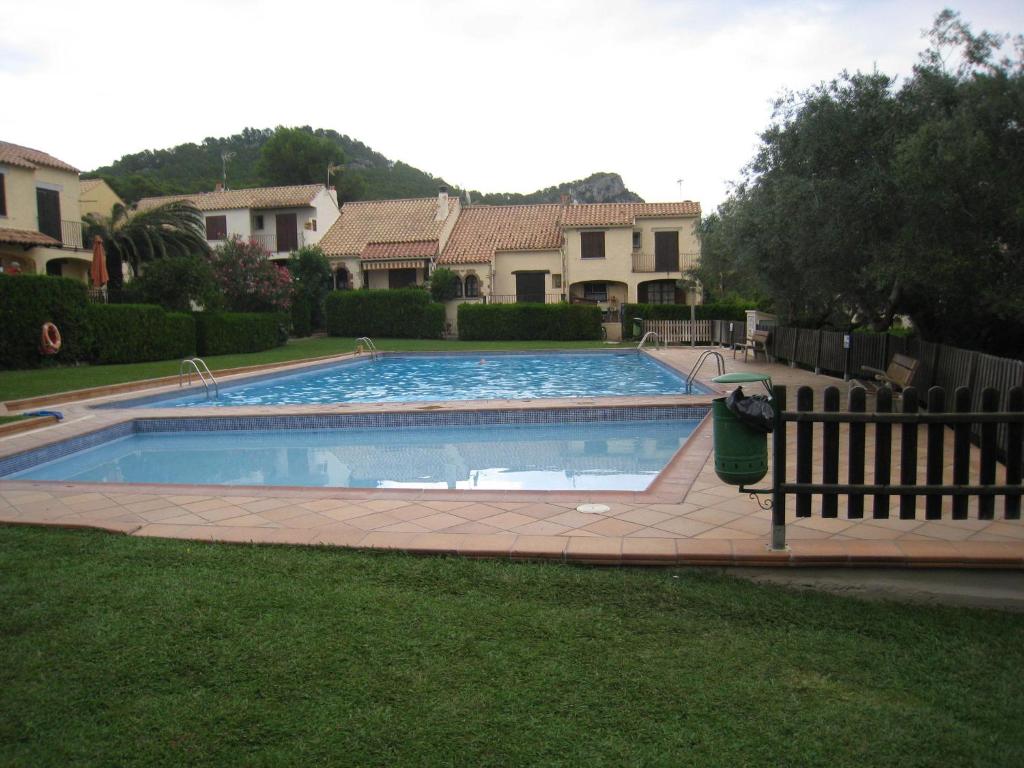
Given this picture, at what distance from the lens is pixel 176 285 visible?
69.6ft

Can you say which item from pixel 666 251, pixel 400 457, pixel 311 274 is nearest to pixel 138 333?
pixel 311 274

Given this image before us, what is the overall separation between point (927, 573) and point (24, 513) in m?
5.69

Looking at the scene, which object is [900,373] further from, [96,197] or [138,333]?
[96,197]

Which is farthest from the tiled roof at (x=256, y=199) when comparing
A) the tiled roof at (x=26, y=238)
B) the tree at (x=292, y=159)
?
the tree at (x=292, y=159)

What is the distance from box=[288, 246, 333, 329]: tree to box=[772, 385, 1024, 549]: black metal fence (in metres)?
27.6

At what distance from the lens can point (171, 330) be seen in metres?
19.5

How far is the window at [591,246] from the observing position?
1305 inches

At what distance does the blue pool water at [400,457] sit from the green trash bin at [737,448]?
2.88 meters

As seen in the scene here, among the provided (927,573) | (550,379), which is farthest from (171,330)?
(927,573)

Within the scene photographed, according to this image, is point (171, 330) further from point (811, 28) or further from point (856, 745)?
point (856, 745)

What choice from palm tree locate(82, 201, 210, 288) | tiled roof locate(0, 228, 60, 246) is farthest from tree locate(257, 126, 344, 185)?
tiled roof locate(0, 228, 60, 246)

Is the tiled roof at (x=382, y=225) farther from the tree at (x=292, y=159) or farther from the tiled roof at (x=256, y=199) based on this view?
the tree at (x=292, y=159)

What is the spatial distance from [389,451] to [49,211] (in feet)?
74.0

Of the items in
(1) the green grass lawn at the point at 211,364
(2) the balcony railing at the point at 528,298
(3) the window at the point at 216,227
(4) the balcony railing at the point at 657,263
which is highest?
(3) the window at the point at 216,227
